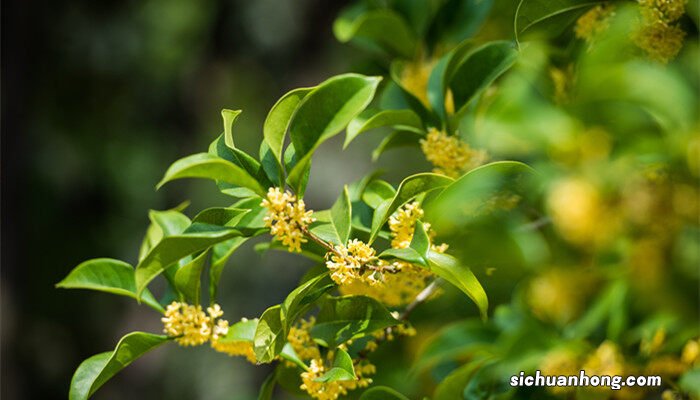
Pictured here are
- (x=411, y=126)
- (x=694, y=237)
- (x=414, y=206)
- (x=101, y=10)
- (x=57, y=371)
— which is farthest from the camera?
(x=101, y=10)

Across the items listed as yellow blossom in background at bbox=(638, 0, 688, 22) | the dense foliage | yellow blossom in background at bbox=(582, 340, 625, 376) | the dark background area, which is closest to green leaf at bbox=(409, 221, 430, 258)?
the dense foliage

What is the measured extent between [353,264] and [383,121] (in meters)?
0.22

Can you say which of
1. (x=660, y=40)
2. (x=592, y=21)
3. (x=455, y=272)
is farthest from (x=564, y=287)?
(x=592, y=21)

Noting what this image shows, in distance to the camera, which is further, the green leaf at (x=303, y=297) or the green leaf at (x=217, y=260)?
the green leaf at (x=217, y=260)

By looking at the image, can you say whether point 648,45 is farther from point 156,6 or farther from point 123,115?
point 156,6

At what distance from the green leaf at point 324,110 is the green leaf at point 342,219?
52mm

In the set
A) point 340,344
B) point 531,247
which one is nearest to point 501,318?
point 340,344

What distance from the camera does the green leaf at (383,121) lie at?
0.84 metres

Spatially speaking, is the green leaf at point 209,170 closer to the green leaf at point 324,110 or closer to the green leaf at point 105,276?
the green leaf at point 324,110

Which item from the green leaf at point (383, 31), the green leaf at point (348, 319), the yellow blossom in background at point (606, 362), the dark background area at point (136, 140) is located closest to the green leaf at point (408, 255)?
the green leaf at point (348, 319)

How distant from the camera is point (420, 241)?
706mm

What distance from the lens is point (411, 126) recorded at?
3.04 feet

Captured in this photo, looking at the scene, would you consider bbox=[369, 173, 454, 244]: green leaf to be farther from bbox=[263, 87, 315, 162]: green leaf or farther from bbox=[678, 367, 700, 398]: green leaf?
bbox=[678, 367, 700, 398]: green leaf

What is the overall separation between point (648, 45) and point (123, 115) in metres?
3.66
